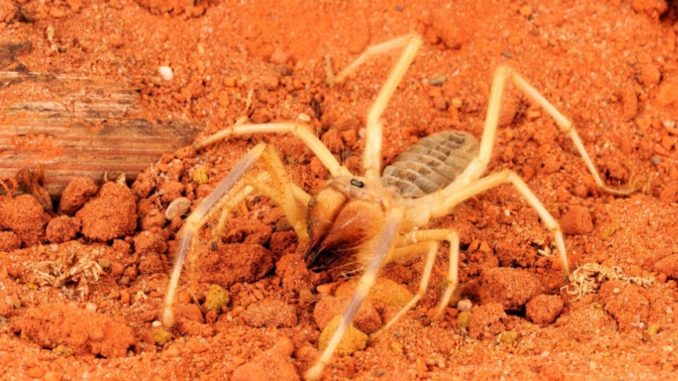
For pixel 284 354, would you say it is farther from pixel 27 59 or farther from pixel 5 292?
pixel 27 59

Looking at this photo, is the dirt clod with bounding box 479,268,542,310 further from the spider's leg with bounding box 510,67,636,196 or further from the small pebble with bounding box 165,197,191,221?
the small pebble with bounding box 165,197,191,221

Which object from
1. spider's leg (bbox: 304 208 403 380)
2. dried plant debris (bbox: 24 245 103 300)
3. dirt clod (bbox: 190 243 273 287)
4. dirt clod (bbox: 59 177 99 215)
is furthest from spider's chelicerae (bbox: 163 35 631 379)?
dirt clod (bbox: 59 177 99 215)

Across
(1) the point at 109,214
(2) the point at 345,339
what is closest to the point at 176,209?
(1) the point at 109,214

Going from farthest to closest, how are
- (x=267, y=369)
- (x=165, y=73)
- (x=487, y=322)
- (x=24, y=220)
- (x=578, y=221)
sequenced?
(x=165, y=73), (x=578, y=221), (x=24, y=220), (x=487, y=322), (x=267, y=369)

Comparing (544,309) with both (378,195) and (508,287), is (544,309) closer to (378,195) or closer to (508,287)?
(508,287)

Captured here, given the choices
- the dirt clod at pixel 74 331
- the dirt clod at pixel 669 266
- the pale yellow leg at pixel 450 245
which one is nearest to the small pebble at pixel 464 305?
the pale yellow leg at pixel 450 245
